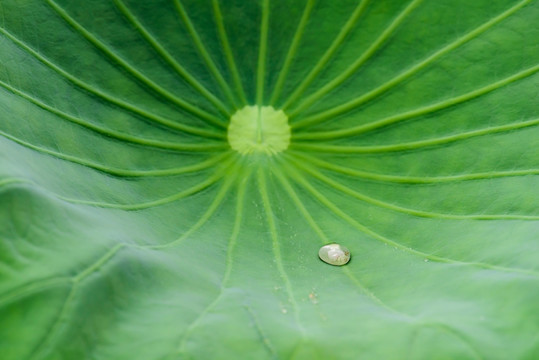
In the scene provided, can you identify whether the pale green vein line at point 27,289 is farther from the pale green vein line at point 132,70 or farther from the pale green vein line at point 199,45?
the pale green vein line at point 199,45

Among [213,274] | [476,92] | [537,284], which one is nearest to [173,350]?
[213,274]

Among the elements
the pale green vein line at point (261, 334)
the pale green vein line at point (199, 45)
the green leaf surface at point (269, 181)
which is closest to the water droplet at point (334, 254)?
the green leaf surface at point (269, 181)

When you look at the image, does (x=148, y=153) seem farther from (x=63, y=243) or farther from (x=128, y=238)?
(x=63, y=243)

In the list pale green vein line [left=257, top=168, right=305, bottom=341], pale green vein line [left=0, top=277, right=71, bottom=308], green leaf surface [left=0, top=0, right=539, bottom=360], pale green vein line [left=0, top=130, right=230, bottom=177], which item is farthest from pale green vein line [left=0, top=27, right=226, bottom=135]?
pale green vein line [left=0, top=277, right=71, bottom=308]

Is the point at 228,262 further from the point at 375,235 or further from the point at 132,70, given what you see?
the point at 132,70

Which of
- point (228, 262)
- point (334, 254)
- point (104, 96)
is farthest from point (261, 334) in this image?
point (104, 96)
